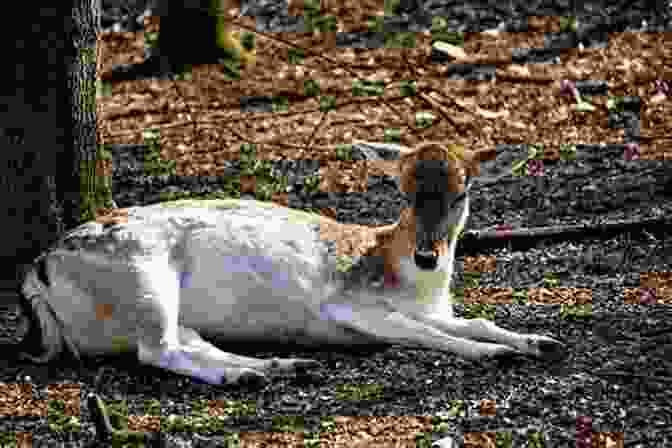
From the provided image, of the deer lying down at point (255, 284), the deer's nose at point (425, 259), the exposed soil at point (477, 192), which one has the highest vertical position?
the deer's nose at point (425, 259)

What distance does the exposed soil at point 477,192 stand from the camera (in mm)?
6031

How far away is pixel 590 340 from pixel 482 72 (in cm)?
647

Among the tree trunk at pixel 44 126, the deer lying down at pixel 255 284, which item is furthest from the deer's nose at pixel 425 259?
the tree trunk at pixel 44 126

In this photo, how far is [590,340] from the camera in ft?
22.2

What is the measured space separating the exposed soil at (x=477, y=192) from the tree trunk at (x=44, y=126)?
618 millimetres

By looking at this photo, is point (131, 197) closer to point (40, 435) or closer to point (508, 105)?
point (508, 105)

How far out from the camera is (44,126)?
25.5 ft

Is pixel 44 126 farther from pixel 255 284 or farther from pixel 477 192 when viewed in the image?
pixel 477 192

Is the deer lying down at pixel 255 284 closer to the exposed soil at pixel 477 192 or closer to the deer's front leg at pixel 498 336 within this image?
the deer's front leg at pixel 498 336

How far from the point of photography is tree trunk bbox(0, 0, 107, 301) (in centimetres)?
771

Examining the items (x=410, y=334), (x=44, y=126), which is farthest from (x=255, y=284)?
(x=44, y=126)

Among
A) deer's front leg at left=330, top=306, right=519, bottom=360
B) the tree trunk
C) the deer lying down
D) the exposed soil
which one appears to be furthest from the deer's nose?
the tree trunk

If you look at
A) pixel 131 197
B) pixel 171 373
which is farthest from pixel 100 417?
pixel 131 197

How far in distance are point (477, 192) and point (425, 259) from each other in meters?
3.12
